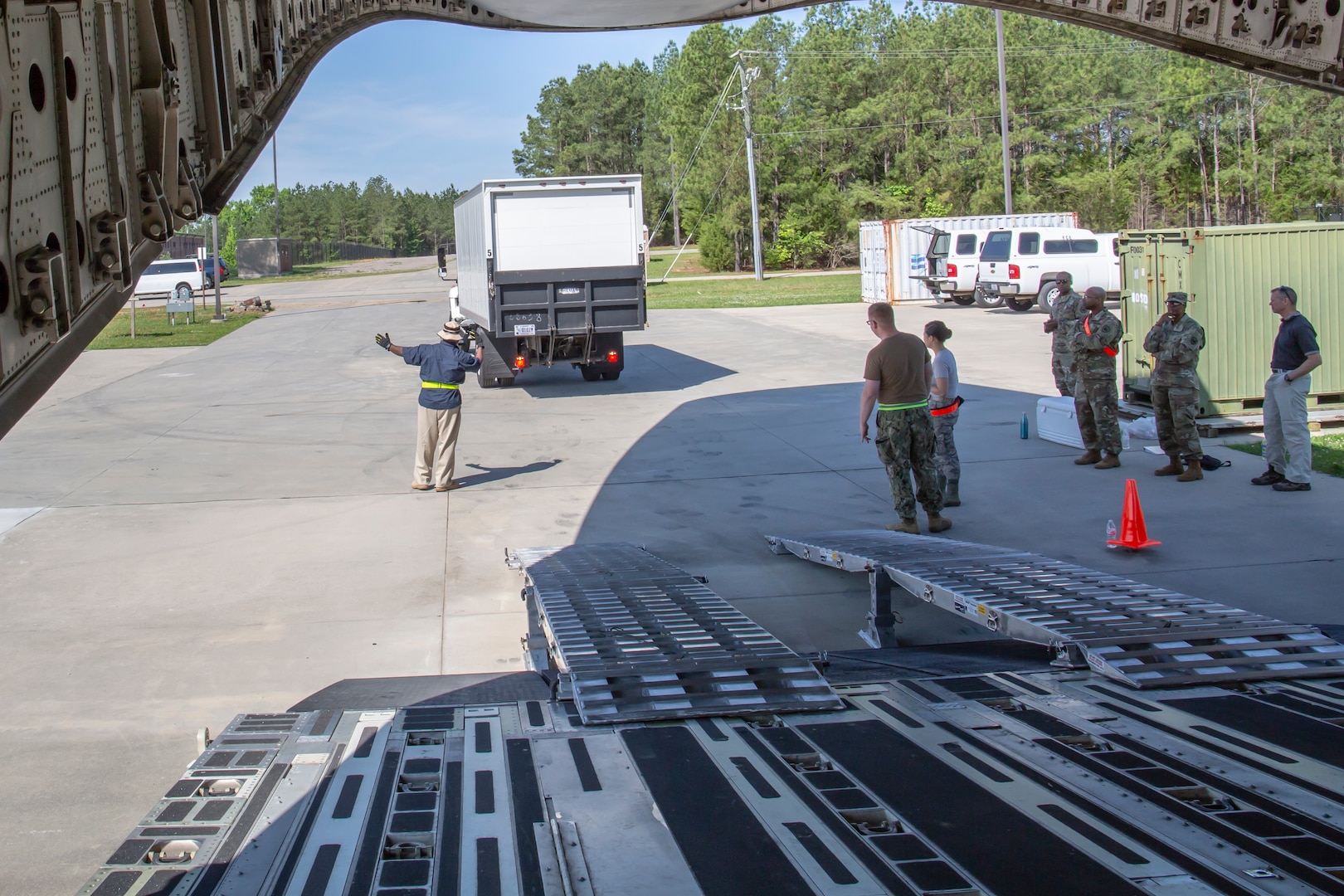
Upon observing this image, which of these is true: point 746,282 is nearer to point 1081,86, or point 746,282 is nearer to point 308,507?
point 1081,86

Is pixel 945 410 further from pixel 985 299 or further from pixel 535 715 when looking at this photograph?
pixel 985 299

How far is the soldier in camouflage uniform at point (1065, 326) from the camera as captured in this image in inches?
474

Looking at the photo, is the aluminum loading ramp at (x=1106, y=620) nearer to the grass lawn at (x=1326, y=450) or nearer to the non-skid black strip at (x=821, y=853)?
the non-skid black strip at (x=821, y=853)

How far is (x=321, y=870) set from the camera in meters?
3.12

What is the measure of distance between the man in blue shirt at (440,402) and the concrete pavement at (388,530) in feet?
1.13


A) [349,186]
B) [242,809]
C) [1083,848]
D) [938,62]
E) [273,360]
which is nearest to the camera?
[1083,848]

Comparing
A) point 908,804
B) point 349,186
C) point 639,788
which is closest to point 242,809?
point 639,788

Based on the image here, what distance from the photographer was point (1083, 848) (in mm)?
3193

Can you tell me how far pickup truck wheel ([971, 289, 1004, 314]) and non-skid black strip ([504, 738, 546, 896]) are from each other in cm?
2857

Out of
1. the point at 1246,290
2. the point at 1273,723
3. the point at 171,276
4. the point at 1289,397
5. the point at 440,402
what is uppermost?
the point at 171,276

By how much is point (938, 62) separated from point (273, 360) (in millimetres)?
55202

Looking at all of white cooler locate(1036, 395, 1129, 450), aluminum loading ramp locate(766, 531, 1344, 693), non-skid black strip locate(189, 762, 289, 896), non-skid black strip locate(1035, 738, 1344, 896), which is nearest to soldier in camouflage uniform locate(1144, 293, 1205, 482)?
white cooler locate(1036, 395, 1129, 450)

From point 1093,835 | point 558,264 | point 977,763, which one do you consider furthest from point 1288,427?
point 558,264

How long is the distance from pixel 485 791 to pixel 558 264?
14033 mm
